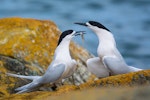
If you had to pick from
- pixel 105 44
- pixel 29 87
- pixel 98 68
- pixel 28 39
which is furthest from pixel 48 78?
pixel 28 39

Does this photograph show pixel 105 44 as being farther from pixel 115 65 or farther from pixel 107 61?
pixel 115 65

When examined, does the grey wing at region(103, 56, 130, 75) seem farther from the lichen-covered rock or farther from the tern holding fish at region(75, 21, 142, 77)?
the lichen-covered rock

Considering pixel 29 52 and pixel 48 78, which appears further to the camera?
pixel 29 52

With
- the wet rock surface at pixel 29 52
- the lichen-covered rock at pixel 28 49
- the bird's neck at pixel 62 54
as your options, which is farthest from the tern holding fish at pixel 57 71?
the lichen-covered rock at pixel 28 49

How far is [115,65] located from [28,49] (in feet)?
6.23

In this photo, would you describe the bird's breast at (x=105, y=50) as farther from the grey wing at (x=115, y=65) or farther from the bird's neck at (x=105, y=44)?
the grey wing at (x=115, y=65)

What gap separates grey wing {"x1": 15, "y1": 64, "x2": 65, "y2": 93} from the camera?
8.59 m

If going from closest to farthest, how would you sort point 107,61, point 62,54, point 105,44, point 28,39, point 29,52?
point 107,61 < point 62,54 < point 105,44 < point 29,52 < point 28,39

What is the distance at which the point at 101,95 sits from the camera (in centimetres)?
404

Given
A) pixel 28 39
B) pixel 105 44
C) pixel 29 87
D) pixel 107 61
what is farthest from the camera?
pixel 28 39

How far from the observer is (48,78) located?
888 centimetres

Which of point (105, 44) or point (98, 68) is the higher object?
point (105, 44)

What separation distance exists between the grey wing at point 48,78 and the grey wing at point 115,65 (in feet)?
2.20

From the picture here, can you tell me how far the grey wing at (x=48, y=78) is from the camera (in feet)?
28.2
